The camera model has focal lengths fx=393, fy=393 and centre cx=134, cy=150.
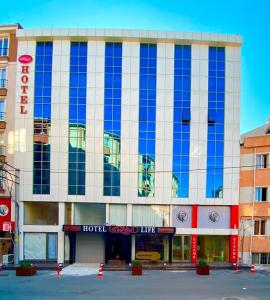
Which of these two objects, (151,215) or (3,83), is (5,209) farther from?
(151,215)

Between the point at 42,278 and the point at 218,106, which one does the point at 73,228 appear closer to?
the point at 42,278

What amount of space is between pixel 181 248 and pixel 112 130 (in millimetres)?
13209

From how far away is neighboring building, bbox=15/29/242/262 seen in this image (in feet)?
124

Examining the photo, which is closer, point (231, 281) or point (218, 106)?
point (231, 281)

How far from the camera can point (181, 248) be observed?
3797cm

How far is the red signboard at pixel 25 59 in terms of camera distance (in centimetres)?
3844

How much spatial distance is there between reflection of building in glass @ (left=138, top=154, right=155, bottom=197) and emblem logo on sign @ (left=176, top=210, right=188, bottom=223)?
327 cm

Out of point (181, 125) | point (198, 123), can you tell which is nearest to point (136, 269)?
point (181, 125)

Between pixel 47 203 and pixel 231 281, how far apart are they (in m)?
18.8

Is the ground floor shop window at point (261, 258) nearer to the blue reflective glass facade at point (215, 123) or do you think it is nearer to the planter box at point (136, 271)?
the blue reflective glass facade at point (215, 123)

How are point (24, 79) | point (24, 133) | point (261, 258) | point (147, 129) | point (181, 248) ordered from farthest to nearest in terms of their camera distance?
point (24, 79) < point (24, 133) < point (147, 129) < point (181, 248) < point (261, 258)

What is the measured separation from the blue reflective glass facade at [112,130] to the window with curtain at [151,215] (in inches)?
107

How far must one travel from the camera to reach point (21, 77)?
38.3 metres

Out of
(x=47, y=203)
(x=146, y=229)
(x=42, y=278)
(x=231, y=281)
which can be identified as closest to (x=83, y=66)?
(x=47, y=203)
